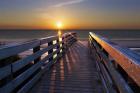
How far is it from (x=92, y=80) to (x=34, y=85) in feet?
5.68

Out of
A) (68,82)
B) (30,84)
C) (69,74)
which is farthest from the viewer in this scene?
(69,74)

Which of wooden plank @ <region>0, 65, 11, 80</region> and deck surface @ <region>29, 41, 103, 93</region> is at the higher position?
wooden plank @ <region>0, 65, 11, 80</region>

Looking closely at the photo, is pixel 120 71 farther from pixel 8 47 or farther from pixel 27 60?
pixel 27 60

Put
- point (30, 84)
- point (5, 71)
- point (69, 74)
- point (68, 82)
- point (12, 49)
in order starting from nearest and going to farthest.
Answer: point (5, 71) → point (12, 49) → point (30, 84) → point (68, 82) → point (69, 74)

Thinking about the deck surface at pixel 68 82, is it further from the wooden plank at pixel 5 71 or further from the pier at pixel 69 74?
the wooden plank at pixel 5 71

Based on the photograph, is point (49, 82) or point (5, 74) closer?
Result: point (5, 74)

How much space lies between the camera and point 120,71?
3.15 m

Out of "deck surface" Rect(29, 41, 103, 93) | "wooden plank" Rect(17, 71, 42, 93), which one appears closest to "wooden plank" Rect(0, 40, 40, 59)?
"wooden plank" Rect(17, 71, 42, 93)

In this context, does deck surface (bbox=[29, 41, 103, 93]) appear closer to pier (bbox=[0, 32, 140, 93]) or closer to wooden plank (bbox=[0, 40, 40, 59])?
pier (bbox=[0, 32, 140, 93])

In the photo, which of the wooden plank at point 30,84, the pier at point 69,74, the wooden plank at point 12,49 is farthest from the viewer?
the wooden plank at point 30,84

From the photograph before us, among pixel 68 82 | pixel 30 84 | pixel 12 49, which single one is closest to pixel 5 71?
pixel 12 49

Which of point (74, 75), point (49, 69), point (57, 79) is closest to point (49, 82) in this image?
point (57, 79)

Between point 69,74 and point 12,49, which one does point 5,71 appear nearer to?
point 12,49

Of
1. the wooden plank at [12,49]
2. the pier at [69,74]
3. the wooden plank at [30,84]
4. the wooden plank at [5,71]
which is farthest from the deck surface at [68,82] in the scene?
the wooden plank at [5,71]
